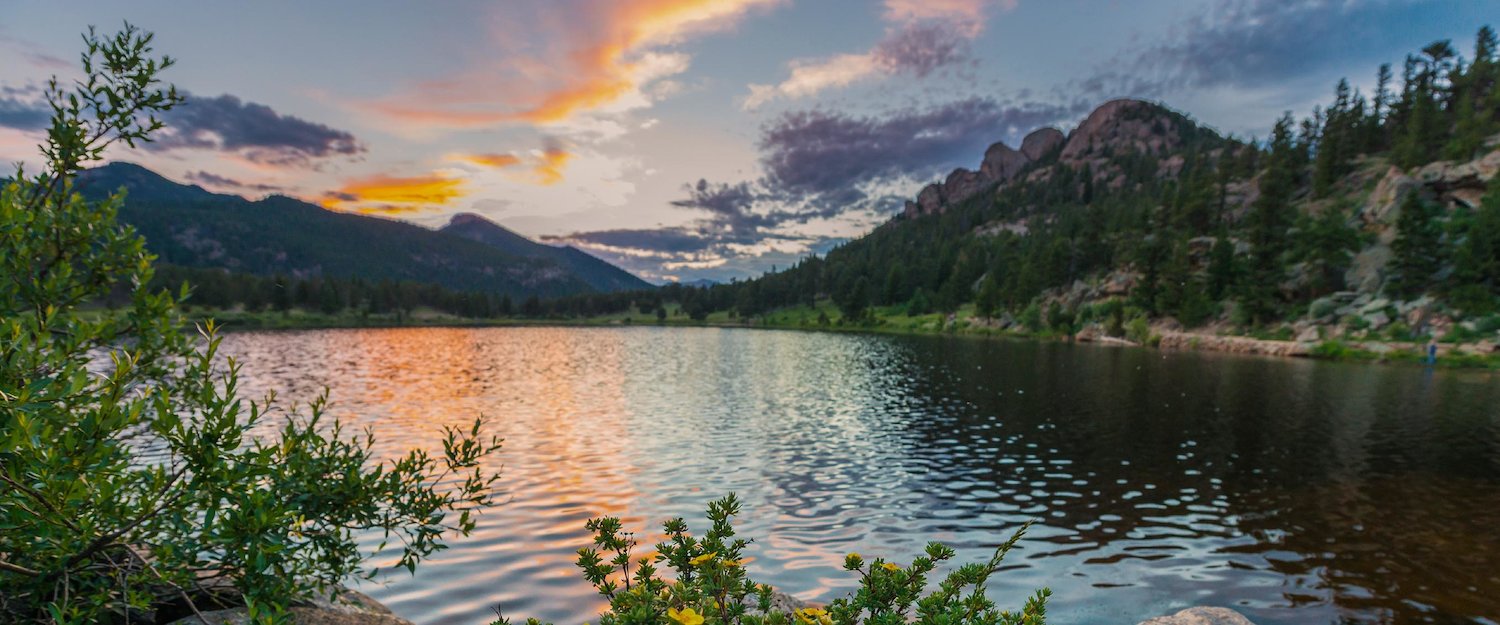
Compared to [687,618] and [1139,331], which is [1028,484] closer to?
[687,618]

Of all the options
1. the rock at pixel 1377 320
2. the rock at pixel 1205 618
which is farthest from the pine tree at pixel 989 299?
the rock at pixel 1205 618

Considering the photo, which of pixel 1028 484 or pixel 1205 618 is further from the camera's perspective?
pixel 1028 484

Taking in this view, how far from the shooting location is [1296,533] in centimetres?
1578

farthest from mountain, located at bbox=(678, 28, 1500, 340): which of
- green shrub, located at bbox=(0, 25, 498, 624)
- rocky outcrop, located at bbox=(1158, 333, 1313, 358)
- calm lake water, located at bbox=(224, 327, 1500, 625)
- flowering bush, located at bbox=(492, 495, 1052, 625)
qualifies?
green shrub, located at bbox=(0, 25, 498, 624)

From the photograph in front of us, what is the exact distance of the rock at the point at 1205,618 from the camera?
9430mm

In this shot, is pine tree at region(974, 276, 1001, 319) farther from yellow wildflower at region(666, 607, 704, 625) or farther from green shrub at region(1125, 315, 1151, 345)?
yellow wildflower at region(666, 607, 704, 625)

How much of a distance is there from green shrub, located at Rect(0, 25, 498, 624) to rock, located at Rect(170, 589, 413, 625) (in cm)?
31

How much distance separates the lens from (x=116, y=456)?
5516 mm

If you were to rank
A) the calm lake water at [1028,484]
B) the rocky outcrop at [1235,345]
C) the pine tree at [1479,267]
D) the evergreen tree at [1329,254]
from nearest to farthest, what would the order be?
1. the calm lake water at [1028,484]
2. the pine tree at [1479,267]
3. the rocky outcrop at [1235,345]
4. the evergreen tree at [1329,254]

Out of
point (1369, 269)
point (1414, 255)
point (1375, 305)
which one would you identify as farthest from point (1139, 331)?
point (1414, 255)

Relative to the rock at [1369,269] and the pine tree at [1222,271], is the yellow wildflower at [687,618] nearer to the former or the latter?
the rock at [1369,269]

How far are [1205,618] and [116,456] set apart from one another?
1389 cm

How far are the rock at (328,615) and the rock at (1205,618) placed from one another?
11606mm

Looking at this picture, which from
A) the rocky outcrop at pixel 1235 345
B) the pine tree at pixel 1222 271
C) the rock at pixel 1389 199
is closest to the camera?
the rocky outcrop at pixel 1235 345
